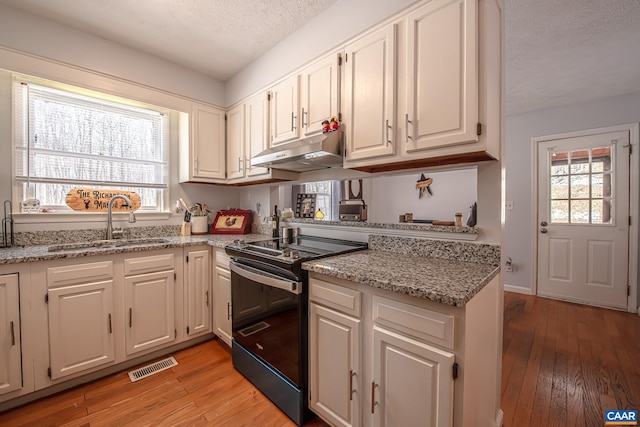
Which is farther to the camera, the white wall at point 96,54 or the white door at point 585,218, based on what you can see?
the white door at point 585,218

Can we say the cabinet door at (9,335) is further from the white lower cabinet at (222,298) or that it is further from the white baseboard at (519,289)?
the white baseboard at (519,289)

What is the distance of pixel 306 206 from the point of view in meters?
2.34

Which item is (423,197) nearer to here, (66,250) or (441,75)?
(441,75)

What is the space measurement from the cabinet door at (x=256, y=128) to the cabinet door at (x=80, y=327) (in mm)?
1415

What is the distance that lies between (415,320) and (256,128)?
6.74 ft

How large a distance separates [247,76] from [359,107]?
152 centimetres

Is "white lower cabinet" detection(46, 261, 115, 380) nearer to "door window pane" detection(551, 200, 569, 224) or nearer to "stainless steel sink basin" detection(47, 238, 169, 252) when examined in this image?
"stainless steel sink basin" detection(47, 238, 169, 252)

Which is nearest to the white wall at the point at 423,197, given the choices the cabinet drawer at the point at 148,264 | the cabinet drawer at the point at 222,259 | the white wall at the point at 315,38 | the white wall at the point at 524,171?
the white wall at the point at 315,38

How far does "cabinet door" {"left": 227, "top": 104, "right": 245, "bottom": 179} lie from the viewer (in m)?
2.56

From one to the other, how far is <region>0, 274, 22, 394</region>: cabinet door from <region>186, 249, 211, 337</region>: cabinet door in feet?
3.08

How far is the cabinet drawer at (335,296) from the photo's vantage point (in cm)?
119

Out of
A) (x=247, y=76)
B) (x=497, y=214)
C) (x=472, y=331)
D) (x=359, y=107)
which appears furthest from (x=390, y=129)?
(x=247, y=76)

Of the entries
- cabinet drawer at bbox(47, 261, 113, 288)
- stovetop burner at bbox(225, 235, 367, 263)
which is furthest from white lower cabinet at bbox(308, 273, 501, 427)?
cabinet drawer at bbox(47, 261, 113, 288)

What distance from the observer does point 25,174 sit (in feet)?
6.49
